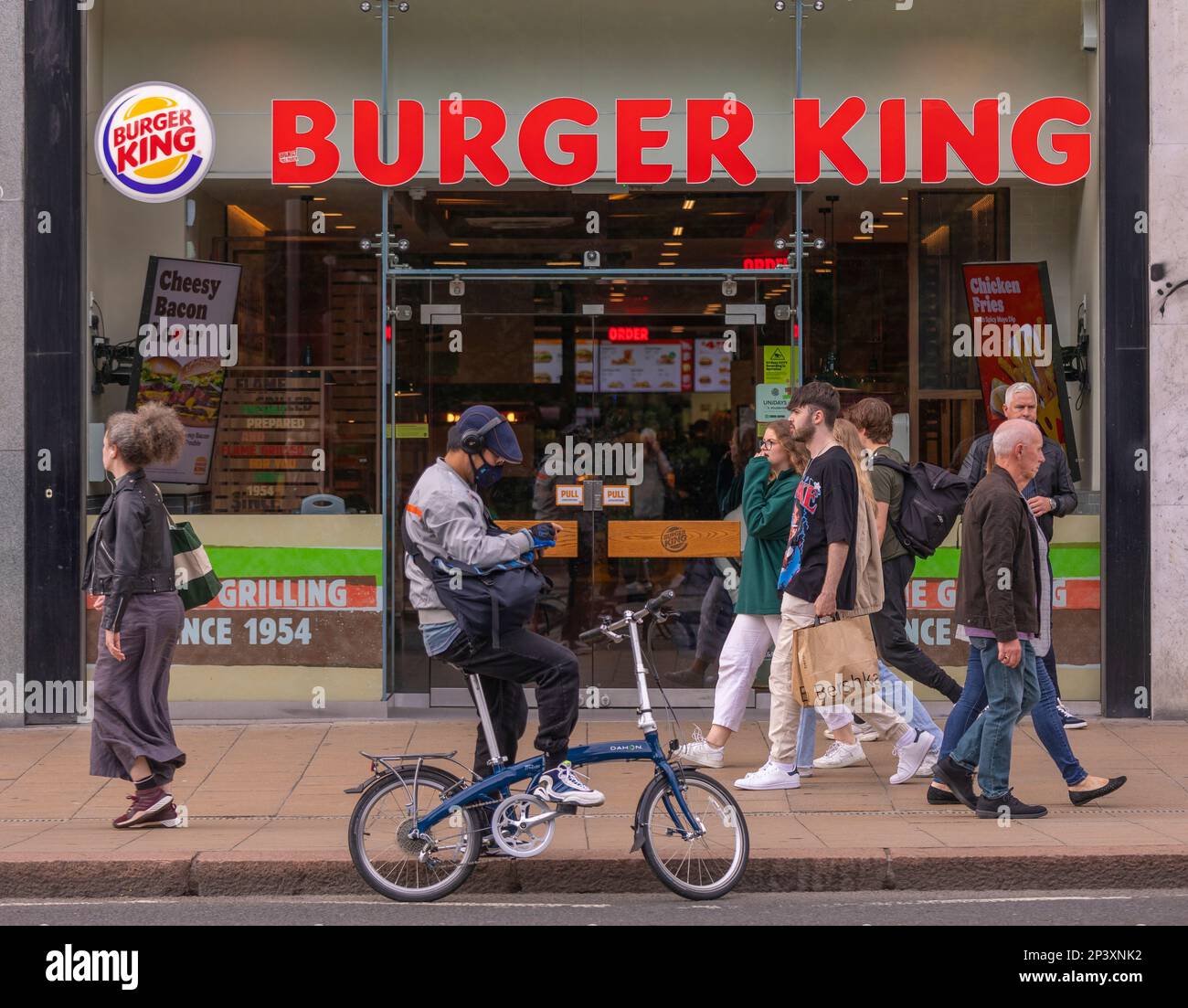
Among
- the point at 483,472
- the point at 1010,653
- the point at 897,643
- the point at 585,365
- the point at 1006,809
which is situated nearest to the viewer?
the point at 483,472

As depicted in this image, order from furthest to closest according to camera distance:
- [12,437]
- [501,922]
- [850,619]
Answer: [12,437] → [850,619] → [501,922]

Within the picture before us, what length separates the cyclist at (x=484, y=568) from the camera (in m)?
5.88

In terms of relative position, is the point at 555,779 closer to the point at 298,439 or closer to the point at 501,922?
the point at 501,922

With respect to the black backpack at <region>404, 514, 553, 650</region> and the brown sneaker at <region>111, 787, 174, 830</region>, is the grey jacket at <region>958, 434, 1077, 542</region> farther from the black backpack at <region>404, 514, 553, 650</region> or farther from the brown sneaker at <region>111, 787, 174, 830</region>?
the brown sneaker at <region>111, 787, 174, 830</region>

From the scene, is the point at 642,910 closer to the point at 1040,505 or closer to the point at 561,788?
the point at 561,788

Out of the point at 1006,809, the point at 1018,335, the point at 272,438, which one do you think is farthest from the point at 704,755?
the point at 1018,335

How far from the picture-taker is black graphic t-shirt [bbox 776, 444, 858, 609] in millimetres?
7301

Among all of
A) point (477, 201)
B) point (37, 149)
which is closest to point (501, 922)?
point (477, 201)

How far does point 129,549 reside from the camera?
685 centimetres

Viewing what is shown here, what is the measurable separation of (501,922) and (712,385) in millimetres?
4969

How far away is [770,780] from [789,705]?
15.3 inches

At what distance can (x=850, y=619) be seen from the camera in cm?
734

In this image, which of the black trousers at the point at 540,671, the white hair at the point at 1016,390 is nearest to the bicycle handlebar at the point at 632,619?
the black trousers at the point at 540,671

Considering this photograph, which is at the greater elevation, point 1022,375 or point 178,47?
point 178,47
